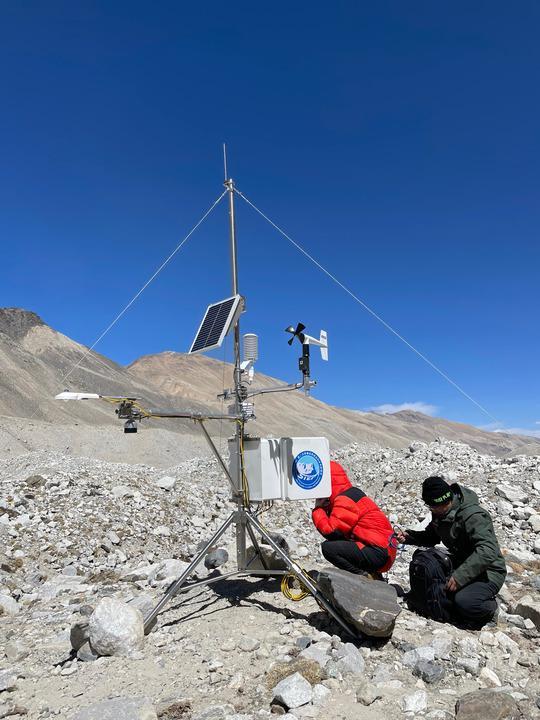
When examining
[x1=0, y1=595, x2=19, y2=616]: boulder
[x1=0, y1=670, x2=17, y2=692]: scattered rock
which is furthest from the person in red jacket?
[x1=0, y1=595, x2=19, y2=616]: boulder

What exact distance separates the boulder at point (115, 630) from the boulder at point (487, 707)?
9.84 feet

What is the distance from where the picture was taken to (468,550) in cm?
572

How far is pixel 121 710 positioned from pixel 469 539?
367cm

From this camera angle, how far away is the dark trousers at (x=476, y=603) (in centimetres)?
531

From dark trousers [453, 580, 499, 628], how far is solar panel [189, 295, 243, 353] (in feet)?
12.0

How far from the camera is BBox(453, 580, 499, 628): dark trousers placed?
5.31m

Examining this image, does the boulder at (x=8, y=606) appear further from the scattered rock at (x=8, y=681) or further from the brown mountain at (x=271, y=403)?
the brown mountain at (x=271, y=403)

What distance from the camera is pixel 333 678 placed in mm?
4328

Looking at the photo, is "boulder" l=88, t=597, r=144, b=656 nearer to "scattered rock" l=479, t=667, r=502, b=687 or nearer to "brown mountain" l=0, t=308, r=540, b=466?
"brown mountain" l=0, t=308, r=540, b=466

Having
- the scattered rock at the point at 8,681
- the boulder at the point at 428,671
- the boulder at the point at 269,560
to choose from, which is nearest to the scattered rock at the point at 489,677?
the boulder at the point at 428,671

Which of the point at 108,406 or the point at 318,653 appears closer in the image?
the point at 318,653

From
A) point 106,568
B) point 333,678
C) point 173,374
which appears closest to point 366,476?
point 106,568

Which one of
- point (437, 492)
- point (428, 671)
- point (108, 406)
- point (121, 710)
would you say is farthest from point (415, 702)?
point (108, 406)

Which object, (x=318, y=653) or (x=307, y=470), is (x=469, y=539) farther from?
(x=318, y=653)
